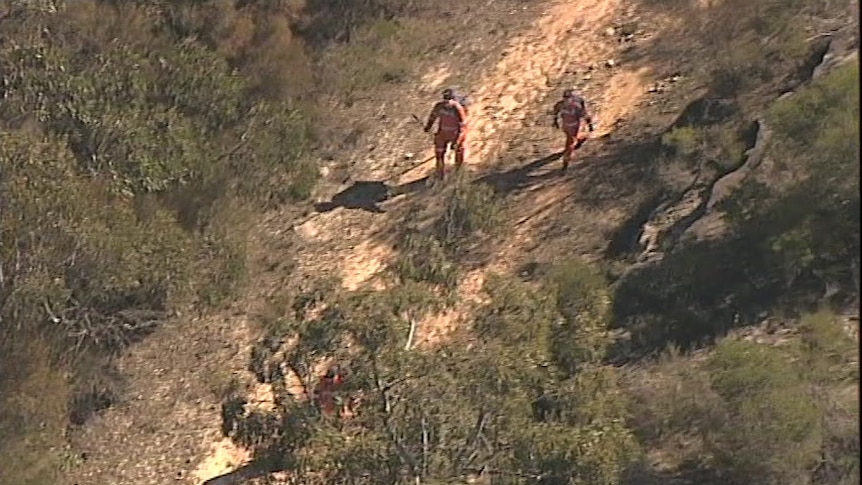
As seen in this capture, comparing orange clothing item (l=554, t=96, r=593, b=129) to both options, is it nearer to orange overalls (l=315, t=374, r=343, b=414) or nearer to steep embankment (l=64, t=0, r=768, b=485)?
steep embankment (l=64, t=0, r=768, b=485)

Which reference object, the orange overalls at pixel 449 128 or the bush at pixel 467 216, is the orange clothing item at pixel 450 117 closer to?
the orange overalls at pixel 449 128

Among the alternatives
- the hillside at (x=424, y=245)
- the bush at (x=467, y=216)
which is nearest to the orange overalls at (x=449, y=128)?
the hillside at (x=424, y=245)

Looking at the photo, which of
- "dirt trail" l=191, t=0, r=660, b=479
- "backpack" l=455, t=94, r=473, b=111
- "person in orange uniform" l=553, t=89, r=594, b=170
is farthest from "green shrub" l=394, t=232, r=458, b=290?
"person in orange uniform" l=553, t=89, r=594, b=170

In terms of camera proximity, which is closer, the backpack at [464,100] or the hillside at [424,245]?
the hillside at [424,245]

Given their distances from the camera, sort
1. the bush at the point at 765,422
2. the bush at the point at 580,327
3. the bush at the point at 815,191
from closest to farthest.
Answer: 1. the bush at the point at 765,422
2. the bush at the point at 580,327
3. the bush at the point at 815,191

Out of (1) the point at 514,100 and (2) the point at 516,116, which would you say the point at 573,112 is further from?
(1) the point at 514,100

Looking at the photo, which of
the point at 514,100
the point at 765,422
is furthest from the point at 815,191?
the point at 514,100
